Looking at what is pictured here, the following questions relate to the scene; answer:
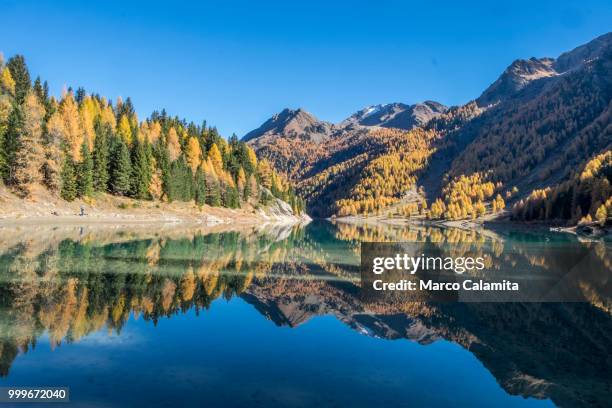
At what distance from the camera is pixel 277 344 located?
14.5 m

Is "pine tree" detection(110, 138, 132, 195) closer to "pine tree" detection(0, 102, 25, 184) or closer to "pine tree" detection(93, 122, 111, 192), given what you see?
"pine tree" detection(93, 122, 111, 192)

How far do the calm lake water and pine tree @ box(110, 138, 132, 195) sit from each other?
65003 mm

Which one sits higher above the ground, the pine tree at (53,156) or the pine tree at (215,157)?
the pine tree at (215,157)

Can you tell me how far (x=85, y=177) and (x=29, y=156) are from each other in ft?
34.9

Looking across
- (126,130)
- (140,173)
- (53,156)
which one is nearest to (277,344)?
(53,156)

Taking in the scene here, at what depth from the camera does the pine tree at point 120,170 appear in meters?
86.7

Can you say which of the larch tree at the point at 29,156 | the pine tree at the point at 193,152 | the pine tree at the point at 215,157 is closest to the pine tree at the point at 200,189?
the pine tree at the point at 193,152

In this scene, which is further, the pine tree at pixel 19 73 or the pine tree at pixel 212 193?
the pine tree at pixel 212 193

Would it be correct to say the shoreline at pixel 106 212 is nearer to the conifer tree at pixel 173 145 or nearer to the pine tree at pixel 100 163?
the pine tree at pixel 100 163

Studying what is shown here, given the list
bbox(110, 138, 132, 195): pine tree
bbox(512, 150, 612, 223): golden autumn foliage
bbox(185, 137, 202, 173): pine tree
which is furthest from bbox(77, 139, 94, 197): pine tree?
bbox(512, 150, 612, 223): golden autumn foliage

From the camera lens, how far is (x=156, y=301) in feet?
61.1

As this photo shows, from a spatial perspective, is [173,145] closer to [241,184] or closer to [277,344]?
[241,184]

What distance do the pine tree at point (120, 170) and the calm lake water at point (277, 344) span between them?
6500 cm

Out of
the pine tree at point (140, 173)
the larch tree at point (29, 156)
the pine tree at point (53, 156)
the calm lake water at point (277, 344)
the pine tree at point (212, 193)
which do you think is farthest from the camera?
the pine tree at point (212, 193)
